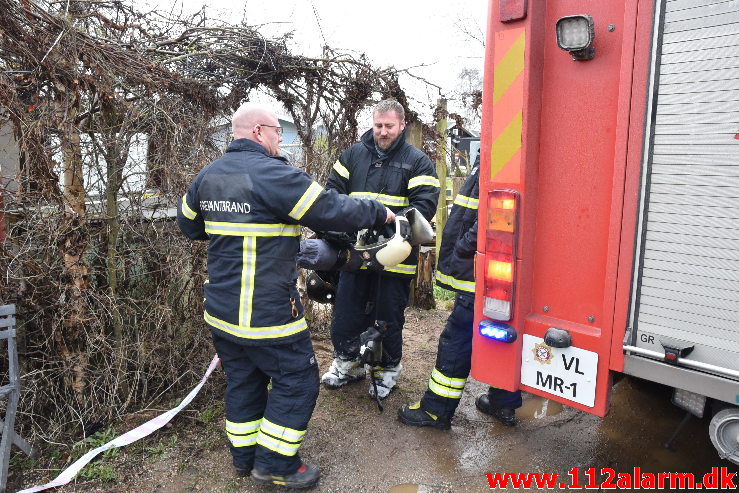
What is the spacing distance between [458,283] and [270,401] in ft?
4.09

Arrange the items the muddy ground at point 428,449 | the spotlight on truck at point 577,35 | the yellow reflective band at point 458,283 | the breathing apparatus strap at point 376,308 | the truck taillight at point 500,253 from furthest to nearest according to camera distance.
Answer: the breathing apparatus strap at point 376,308
the yellow reflective band at point 458,283
the muddy ground at point 428,449
the truck taillight at point 500,253
the spotlight on truck at point 577,35

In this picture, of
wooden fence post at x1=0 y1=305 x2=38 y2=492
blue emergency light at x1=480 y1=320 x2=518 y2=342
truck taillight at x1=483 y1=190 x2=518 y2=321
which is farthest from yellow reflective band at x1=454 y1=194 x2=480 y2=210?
wooden fence post at x1=0 y1=305 x2=38 y2=492

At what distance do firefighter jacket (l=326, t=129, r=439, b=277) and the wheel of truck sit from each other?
2.09m

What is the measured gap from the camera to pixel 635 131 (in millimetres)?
2004

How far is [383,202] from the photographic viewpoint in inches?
151

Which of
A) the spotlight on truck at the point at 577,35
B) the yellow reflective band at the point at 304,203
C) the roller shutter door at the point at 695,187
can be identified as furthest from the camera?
the yellow reflective band at the point at 304,203

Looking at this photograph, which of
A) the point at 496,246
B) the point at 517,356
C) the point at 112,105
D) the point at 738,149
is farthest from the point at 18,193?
the point at 738,149

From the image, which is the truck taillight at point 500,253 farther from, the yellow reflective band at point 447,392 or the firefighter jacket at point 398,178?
the firefighter jacket at point 398,178

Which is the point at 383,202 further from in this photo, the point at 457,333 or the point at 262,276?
the point at 262,276

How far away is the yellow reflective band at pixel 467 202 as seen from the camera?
302cm

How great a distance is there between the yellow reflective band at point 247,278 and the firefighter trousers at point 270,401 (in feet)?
0.67

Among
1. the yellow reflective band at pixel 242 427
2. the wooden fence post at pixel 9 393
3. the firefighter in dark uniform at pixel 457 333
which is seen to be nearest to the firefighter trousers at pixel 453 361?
the firefighter in dark uniform at pixel 457 333

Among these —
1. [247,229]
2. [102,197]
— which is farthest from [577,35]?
[102,197]

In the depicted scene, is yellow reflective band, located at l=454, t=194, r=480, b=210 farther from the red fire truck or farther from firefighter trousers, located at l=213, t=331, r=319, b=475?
firefighter trousers, located at l=213, t=331, r=319, b=475
